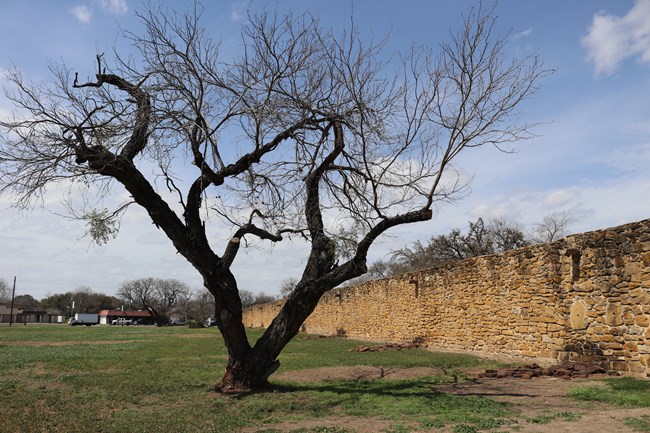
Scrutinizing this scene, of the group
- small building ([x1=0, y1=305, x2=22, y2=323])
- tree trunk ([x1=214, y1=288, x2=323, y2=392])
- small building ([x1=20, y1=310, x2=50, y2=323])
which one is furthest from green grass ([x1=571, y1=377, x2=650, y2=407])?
small building ([x1=20, y1=310, x2=50, y2=323])

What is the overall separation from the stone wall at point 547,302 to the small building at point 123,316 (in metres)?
84.8

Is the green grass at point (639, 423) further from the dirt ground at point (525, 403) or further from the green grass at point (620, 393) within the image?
the green grass at point (620, 393)

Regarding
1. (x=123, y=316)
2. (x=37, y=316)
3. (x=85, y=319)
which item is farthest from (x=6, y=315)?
(x=85, y=319)

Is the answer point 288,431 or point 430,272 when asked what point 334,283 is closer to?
point 288,431

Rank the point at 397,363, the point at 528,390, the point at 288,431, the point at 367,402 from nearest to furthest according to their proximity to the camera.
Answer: the point at 288,431 < the point at 367,402 < the point at 528,390 < the point at 397,363

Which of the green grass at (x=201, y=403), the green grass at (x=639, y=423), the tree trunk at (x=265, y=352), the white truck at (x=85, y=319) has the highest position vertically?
the tree trunk at (x=265, y=352)

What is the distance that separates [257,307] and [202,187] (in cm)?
4382

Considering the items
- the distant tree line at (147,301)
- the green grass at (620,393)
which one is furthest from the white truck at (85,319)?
the green grass at (620,393)

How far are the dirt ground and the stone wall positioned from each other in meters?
1.45

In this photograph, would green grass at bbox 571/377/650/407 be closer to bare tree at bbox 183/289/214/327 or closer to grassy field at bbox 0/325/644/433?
grassy field at bbox 0/325/644/433

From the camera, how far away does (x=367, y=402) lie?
8164 mm

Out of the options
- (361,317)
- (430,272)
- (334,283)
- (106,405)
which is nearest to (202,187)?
(334,283)

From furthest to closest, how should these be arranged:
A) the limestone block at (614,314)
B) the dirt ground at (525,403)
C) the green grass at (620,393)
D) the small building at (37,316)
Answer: the small building at (37,316)
the limestone block at (614,314)
the green grass at (620,393)
the dirt ground at (525,403)

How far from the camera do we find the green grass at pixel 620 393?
24.2ft
